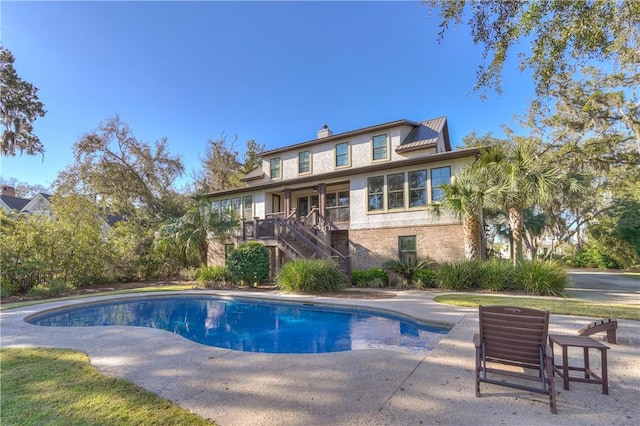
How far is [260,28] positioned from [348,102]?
10255 mm

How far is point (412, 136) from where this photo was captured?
17719 mm

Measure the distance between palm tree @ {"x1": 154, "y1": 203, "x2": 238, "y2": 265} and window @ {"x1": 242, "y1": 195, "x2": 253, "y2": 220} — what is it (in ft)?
7.74

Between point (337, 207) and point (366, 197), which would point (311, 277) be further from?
point (337, 207)

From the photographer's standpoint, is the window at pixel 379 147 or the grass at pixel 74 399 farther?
the window at pixel 379 147

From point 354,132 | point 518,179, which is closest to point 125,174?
point 354,132

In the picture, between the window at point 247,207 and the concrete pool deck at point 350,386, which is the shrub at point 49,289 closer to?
the concrete pool deck at point 350,386

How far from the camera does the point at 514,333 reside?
367cm

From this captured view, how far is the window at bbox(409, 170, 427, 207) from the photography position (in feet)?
50.8

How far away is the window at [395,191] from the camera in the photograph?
16.1 meters

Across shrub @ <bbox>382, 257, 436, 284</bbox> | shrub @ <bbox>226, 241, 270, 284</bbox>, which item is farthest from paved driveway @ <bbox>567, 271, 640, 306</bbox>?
shrub @ <bbox>226, 241, 270, 284</bbox>

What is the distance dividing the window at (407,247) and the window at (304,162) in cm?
775

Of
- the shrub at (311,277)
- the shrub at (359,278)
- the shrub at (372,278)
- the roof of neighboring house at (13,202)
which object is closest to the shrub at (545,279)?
the shrub at (372,278)

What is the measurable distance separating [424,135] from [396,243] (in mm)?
6297

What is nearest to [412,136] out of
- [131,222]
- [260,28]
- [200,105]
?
[260,28]
